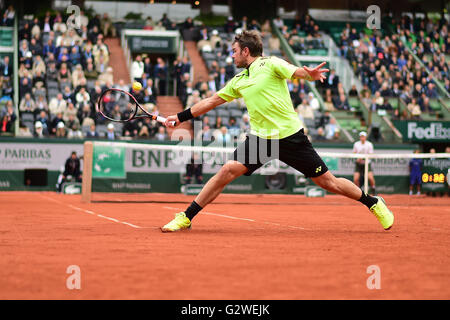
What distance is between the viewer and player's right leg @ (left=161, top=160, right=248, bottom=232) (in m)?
7.99

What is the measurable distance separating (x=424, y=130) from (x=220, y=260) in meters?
21.8

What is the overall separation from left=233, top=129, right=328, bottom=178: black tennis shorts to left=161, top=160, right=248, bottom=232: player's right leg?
95mm

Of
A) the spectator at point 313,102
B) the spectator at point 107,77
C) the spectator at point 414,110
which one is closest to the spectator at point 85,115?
the spectator at point 107,77

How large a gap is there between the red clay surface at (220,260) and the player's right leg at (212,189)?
0.21 metres

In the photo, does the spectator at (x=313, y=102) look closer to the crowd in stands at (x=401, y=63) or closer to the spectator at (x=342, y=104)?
the spectator at (x=342, y=104)

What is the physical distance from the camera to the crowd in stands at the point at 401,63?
28.1m

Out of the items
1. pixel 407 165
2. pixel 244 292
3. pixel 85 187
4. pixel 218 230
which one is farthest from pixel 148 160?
pixel 244 292

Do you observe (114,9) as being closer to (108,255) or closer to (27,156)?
(27,156)

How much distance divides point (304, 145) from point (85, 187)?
27.4 feet

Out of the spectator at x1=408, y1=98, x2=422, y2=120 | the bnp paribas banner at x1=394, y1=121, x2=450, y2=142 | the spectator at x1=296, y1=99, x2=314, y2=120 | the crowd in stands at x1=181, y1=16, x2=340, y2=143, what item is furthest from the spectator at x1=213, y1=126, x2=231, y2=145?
the spectator at x1=408, y1=98, x2=422, y2=120

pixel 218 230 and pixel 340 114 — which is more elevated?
pixel 340 114

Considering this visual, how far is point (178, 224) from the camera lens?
819cm

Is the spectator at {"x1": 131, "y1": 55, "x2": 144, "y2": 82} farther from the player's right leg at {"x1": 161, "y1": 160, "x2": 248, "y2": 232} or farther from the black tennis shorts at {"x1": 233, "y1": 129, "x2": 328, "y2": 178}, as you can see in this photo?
the black tennis shorts at {"x1": 233, "y1": 129, "x2": 328, "y2": 178}

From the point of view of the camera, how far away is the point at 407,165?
937 inches
